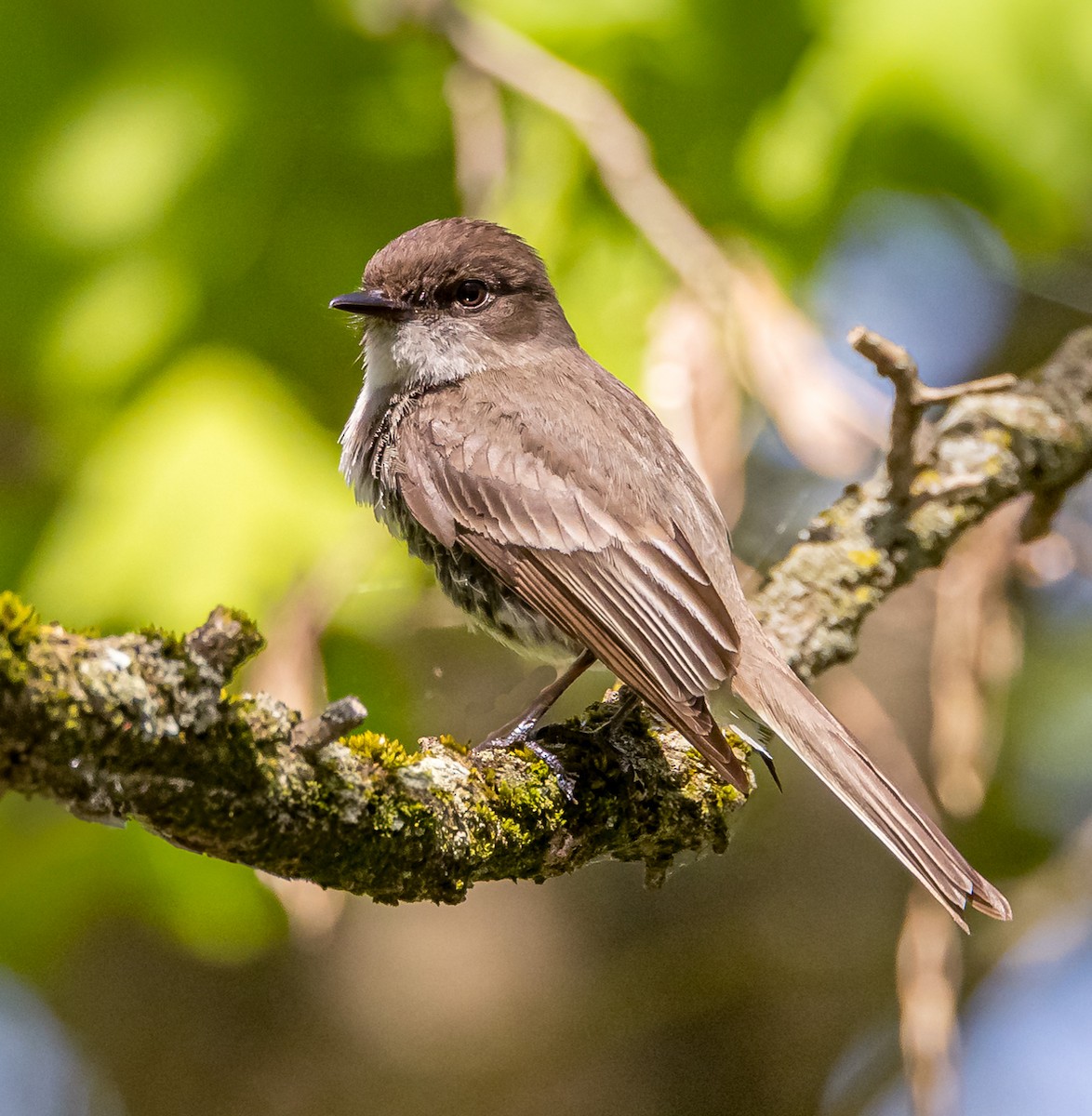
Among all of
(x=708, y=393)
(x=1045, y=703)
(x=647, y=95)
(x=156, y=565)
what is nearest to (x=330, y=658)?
(x=156, y=565)

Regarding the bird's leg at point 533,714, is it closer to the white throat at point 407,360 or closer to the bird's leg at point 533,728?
the bird's leg at point 533,728

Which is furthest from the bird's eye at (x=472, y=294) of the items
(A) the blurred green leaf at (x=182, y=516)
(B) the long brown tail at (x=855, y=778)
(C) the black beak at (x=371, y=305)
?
(B) the long brown tail at (x=855, y=778)

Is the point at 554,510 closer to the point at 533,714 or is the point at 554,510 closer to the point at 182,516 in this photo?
the point at 533,714

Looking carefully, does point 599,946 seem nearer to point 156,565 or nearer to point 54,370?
point 156,565

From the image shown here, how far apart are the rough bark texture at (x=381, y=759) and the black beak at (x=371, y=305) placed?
1313mm

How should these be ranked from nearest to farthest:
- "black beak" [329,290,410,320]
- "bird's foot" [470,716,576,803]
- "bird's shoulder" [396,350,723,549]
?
"bird's foot" [470,716,576,803] → "bird's shoulder" [396,350,723,549] → "black beak" [329,290,410,320]

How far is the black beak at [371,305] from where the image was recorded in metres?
3.59

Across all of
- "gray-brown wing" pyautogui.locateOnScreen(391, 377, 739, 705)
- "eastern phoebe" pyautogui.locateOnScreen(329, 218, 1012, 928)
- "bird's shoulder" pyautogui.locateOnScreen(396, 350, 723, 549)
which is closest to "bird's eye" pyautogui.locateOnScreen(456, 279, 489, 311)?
"eastern phoebe" pyautogui.locateOnScreen(329, 218, 1012, 928)

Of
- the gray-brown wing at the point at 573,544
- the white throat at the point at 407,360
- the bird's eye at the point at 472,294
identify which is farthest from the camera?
the bird's eye at the point at 472,294

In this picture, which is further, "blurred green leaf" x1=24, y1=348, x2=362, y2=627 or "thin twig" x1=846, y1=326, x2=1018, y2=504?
"thin twig" x1=846, y1=326, x2=1018, y2=504

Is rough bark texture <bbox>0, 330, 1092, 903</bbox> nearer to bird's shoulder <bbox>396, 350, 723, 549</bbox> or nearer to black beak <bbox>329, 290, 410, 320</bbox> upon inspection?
bird's shoulder <bbox>396, 350, 723, 549</bbox>

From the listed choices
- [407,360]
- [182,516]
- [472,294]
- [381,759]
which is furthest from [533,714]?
[472,294]

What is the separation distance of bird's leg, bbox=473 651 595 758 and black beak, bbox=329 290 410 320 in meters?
1.17

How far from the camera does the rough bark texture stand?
5.24ft
